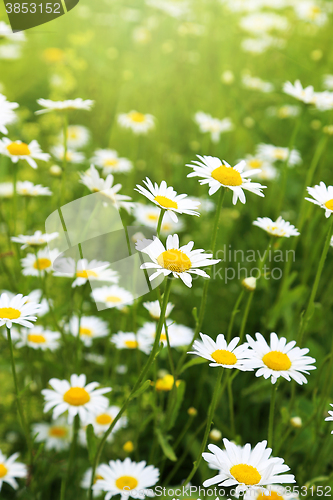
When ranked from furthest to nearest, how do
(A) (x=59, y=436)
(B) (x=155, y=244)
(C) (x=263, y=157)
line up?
(C) (x=263, y=157) < (A) (x=59, y=436) < (B) (x=155, y=244)

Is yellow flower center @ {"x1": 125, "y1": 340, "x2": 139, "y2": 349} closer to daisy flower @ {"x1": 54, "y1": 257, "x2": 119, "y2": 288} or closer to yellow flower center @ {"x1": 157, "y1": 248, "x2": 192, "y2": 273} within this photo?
daisy flower @ {"x1": 54, "y1": 257, "x2": 119, "y2": 288}

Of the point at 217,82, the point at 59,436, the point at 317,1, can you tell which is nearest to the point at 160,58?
the point at 217,82

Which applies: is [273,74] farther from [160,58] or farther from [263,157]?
[263,157]

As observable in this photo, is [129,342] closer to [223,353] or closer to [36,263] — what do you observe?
[36,263]

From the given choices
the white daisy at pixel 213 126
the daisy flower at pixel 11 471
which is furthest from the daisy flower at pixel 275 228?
the white daisy at pixel 213 126

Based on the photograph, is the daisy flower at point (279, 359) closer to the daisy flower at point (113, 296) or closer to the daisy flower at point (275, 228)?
the daisy flower at point (275, 228)

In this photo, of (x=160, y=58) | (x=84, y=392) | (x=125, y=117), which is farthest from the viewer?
(x=160, y=58)

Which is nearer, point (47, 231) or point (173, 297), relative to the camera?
point (47, 231)
